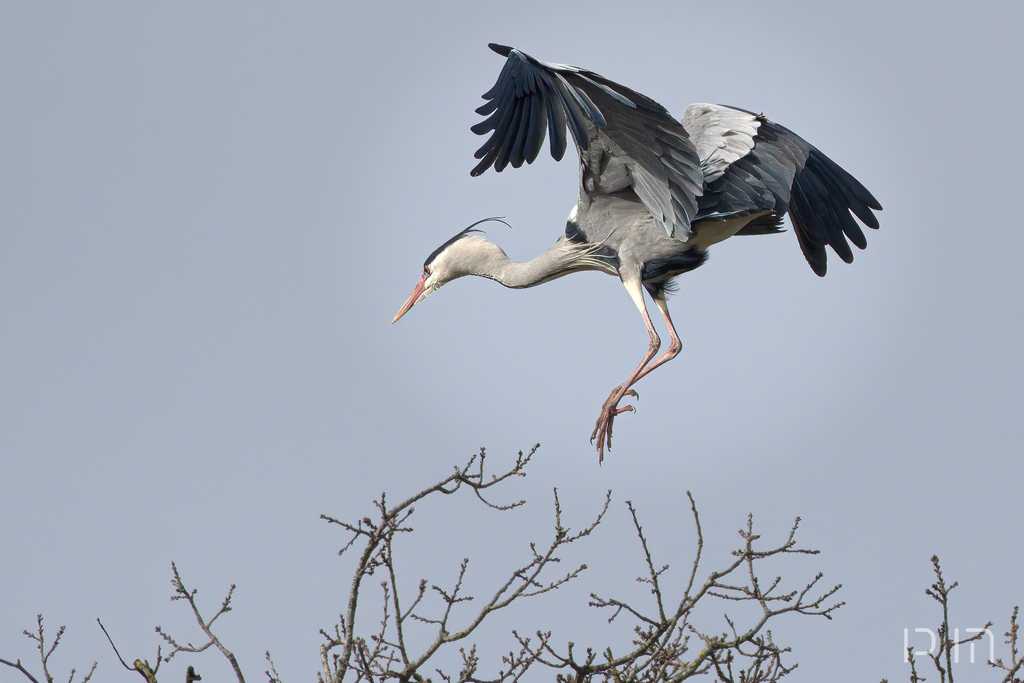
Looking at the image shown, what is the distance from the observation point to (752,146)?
6559mm

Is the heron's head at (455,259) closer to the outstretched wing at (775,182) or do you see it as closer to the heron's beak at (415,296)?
the heron's beak at (415,296)

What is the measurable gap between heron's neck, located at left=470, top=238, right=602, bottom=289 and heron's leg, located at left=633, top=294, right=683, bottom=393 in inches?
19.4

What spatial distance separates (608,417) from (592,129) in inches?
58.6

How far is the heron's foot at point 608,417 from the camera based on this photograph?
613 centimetres

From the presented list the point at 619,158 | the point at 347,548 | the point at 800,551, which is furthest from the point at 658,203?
the point at 347,548

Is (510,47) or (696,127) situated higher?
(696,127)

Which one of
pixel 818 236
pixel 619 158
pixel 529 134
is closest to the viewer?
pixel 529 134

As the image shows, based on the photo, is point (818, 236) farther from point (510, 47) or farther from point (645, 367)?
point (510, 47)

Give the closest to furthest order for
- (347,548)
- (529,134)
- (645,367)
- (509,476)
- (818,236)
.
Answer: (347,548)
(509,476)
(529,134)
(645,367)
(818,236)

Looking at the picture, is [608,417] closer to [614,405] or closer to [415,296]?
[614,405]

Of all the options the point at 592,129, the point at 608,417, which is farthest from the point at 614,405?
the point at 592,129

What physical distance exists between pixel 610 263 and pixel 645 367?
1.98 feet

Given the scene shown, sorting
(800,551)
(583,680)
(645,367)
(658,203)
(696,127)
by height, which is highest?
(696,127)

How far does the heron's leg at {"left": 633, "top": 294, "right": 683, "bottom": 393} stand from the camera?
645 centimetres
